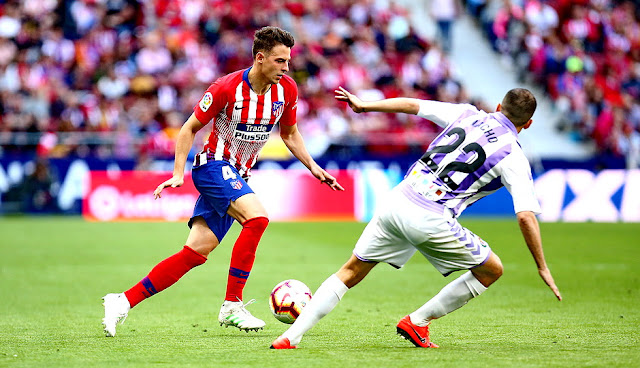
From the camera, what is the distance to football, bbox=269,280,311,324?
24.0 feet

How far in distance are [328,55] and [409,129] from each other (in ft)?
11.3

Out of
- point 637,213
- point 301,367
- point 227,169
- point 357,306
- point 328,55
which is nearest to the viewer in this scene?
point 301,367

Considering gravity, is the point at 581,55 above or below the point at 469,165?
below

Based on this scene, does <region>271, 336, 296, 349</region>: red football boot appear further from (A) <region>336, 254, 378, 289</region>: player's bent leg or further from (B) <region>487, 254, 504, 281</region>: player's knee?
(B) <region>487, 254, 504, 281</region>: player's knee

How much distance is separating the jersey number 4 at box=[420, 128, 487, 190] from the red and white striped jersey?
5.51ft

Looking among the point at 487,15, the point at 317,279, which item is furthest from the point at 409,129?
the point at 317,279

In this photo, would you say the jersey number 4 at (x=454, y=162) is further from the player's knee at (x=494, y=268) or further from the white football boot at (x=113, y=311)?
the white football boot at (x=113, y=311)

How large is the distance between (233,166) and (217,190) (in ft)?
1.00

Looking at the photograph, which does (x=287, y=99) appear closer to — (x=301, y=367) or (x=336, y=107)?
(x=301, y=367)

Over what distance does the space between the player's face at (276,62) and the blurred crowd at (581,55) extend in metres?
18.2

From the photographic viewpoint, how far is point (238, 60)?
23.6 m

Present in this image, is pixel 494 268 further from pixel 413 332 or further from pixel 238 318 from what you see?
pixel 238 318

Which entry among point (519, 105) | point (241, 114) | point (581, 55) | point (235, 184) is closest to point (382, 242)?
point (519, 105)

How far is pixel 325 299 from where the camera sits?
6.25 metres
